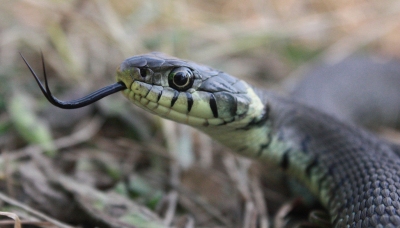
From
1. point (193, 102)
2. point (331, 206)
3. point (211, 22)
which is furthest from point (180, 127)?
point (211, 22)

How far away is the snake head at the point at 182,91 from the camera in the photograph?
240cm

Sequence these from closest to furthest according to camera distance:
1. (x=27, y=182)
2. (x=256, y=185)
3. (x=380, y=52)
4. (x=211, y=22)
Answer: (x=27, y=182), (x=256, y=185), (x=211, y=22), (x=380, y=52)

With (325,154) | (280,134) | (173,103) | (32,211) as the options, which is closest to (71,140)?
(32,211)

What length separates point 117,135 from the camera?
3.62 meters

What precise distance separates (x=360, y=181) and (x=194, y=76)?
1.19 meters

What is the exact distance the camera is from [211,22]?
5895mm

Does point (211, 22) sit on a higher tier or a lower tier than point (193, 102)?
higher

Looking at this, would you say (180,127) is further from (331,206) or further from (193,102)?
(331,206)

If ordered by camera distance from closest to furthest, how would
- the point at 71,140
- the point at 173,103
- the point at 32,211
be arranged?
the point at 32,211 → the point at 173,103 → the point at 71,140

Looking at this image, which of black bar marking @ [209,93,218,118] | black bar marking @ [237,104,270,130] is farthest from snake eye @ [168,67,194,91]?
black bar marking @ [237,104,270,130]

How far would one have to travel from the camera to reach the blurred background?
264cm

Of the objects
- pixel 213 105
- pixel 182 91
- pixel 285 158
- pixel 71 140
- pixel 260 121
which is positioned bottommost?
pixel 285 158

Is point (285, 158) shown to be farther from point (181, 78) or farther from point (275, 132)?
point (181, 78)

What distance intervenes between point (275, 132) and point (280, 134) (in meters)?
0.06
